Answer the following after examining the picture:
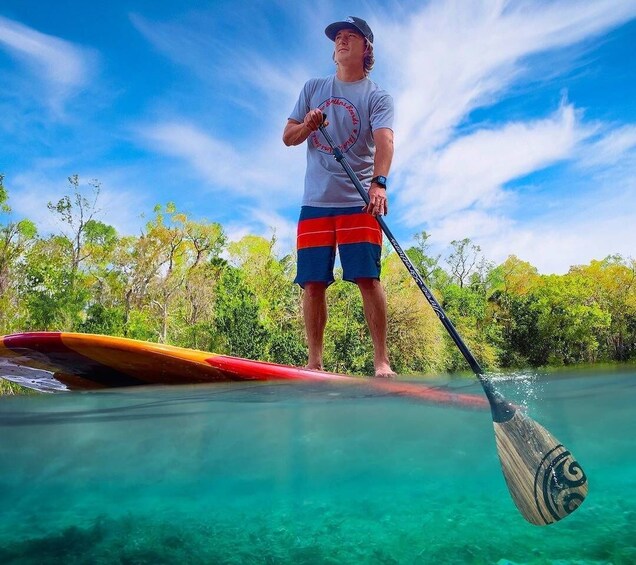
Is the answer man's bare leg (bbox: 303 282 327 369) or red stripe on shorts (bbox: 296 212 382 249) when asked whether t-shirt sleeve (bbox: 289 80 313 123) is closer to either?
red stripe on shorts (bbox: 296 212 382 249)

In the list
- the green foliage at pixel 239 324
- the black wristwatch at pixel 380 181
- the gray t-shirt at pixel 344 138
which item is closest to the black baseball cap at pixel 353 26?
the gray t-shirt at pixel 344 138

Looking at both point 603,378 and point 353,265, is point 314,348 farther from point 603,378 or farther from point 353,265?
point 603,378

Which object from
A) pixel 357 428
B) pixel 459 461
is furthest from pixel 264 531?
pixel 459 461

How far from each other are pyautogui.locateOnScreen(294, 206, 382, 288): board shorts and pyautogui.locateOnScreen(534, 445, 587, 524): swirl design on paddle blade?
51.9 inches

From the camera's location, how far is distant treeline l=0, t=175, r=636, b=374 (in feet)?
58.2

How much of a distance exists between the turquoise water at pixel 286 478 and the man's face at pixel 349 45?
208cm

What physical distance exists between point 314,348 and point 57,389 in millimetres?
2440

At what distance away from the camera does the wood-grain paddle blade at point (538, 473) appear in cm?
229

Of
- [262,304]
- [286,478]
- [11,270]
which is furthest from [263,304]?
[286,478]

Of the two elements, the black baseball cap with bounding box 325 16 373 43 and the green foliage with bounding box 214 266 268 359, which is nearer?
the black baseball cap with bounding box 325 16 373 43

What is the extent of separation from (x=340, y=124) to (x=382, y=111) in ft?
0.89

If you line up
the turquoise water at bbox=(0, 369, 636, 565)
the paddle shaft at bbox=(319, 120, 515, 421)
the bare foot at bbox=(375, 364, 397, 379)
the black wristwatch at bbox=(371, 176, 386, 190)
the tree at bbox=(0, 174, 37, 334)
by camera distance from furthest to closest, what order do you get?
the tree at bbox=(0, 174, 37, 334) < the turquoise water at bbox=(0, 369, 636, 565) < the bare foot at bbox=(375, 364, 397, 379) < the black wristwatch at bbox=(371, 176, 386, 190) < the paddle shaft at bbox=(319, 120, 515, 421)

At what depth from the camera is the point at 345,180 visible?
3217 mm

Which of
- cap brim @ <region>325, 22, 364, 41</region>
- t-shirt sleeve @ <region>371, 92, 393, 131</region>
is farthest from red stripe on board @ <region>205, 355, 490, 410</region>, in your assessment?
cap brim @ <region>325, 22, 364, 41</region>
